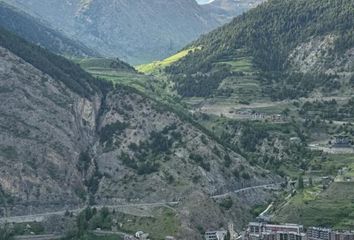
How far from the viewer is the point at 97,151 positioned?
154500 mm

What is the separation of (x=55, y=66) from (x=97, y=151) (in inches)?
1303

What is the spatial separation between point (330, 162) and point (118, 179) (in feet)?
170

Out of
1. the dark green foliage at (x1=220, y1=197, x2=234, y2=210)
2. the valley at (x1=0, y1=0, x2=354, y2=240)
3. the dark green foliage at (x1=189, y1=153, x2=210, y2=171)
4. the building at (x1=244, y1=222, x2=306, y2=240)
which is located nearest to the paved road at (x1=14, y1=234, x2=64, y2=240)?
the valley at (x1=0, y1=0, x2=354, y2=240)

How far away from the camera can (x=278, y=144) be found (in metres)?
178

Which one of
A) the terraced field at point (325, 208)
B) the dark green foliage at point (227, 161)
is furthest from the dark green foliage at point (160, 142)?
the terraced field at point (325, 208)

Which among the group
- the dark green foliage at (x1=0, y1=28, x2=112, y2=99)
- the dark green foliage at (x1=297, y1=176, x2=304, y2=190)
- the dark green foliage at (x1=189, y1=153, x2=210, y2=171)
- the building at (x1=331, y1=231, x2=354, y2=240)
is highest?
the dark green foliage at (x1=0, y1=28, x2=112, y2=99)

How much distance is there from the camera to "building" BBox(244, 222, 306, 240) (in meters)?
119

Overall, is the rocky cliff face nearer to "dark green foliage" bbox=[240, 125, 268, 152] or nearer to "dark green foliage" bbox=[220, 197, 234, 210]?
"dark green foliage" bbox=[220, 197, 234, 210]

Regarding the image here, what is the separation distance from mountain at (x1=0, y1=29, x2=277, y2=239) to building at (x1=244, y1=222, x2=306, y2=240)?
9.24 metres

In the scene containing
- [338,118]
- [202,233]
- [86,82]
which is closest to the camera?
[202,233]

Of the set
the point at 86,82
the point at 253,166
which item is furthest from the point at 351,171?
the point at 86,82

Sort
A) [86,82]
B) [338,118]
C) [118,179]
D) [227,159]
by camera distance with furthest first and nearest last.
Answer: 1. [338,118]
2. [86,82]
3. [227,159]
4. [118,179]

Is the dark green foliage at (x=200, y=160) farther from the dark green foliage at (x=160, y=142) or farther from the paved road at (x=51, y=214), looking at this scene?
the paved road at (x=51, y=214)

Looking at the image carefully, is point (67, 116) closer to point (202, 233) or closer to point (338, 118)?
point (202, 233)
